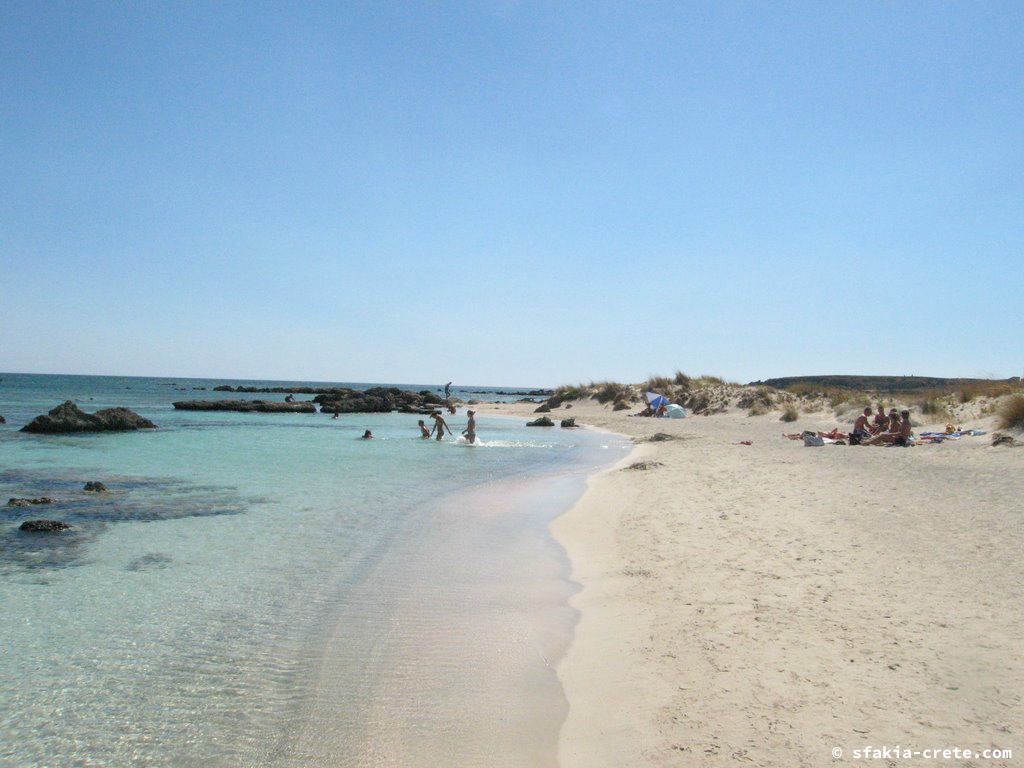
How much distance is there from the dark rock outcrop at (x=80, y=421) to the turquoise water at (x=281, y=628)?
14102 millimetres

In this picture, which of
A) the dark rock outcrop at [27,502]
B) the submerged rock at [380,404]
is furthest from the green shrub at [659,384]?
the dark rock outcrop at [27,502]

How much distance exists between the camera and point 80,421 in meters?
25.2

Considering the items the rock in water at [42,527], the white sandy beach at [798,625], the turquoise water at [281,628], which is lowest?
the turquoise water at [281,628]

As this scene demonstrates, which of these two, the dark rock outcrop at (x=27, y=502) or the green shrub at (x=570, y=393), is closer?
the dark rock outcrop at (x=27, y=502)

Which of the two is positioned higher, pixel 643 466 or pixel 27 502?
pixel 643 466

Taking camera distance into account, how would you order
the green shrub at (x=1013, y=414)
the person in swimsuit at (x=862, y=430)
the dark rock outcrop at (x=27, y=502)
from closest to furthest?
the dark rock outcrop at (x=27, y=502), the green shrub at (x=1013, y=414), the person in swimsuit at (x=862, y=430)

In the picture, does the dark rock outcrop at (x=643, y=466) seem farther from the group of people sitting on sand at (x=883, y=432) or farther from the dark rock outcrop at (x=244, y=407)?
the dark rock outcrop at (x=244, y=407)

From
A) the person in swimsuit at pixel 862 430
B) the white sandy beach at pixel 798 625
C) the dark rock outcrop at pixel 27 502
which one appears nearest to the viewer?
the white sandy beach at pixel 798 625

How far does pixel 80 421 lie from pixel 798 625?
28.6 metres

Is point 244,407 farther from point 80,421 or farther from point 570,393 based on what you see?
point 570,393

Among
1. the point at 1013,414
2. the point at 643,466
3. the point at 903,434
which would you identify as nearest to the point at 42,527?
the point at 643,466

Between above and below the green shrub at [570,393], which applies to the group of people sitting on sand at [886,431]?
below

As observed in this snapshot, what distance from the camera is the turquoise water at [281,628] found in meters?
3.81

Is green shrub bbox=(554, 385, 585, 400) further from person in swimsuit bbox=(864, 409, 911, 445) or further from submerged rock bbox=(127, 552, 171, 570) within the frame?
submerged rock bbox=(127, 552, 171, 570)
